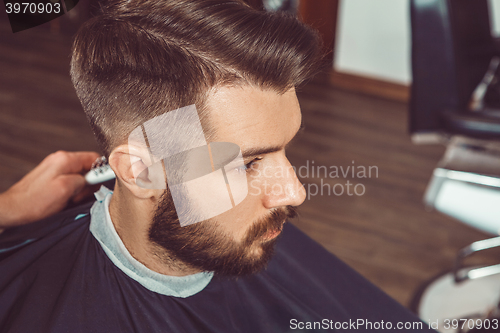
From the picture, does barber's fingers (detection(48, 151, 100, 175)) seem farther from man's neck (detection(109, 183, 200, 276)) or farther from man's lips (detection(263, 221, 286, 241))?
man's lips (detection(263, 221, 286, 241))

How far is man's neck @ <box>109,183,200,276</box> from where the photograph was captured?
89cm

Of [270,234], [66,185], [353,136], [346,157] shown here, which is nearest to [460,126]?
[270,234]

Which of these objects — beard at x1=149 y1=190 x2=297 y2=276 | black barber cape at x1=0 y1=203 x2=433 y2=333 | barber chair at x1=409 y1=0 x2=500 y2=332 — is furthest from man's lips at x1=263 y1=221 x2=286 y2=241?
barber chair at x1=409 y1=0 x2=500 y2=332

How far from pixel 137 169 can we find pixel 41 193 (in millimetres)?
384

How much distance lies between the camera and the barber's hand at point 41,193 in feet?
3.39

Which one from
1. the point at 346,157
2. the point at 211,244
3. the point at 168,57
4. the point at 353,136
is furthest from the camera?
the point at 353,136

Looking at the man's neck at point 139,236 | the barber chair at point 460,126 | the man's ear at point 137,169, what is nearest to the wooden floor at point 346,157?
the barber chair at point 460,126

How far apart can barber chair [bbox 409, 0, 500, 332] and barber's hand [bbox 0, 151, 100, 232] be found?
115cm

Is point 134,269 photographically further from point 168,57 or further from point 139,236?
point 168,57

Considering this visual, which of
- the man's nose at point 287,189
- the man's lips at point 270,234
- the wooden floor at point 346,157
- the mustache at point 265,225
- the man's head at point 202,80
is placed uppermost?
the man's head at point 202,80

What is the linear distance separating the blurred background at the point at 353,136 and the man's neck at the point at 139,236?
1.10 m

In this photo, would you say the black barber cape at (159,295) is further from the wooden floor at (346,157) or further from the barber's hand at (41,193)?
the wooden floor at (346,157)

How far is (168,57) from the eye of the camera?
764 mm

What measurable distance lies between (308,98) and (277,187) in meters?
2.64
